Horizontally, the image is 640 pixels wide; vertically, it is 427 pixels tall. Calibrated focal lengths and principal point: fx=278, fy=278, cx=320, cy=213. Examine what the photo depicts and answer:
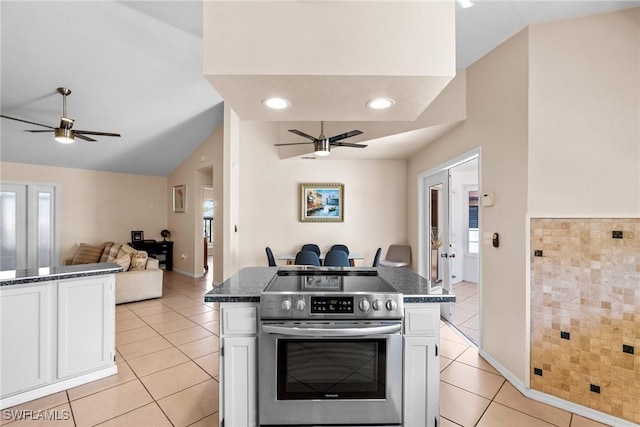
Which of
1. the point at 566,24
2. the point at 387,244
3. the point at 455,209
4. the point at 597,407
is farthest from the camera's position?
the point at 455,209

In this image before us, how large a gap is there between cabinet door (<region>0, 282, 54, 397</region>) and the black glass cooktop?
177cm

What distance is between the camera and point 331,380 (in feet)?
5.30

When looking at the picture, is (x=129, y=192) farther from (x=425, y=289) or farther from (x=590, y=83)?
(x=590, y=83)

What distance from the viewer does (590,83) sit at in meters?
2.03

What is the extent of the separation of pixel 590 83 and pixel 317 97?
206cm

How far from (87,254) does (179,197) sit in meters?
2.12

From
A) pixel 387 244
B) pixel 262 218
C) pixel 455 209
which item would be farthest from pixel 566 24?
pixel 262 218

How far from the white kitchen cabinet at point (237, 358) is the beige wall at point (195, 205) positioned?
426 centimetres

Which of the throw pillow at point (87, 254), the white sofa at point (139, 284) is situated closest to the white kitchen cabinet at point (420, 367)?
the white sofa at point (139, 284)

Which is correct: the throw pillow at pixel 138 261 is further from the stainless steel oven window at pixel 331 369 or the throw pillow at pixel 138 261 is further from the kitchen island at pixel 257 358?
the stainless steel oven window at pixel 331 369

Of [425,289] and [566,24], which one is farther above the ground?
[566,24]

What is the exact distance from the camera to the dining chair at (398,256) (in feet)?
15.9

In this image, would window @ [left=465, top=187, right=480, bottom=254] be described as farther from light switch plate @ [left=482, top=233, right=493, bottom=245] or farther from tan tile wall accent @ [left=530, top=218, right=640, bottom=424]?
tan tile wall accent @ [left=530, top=218, right=640, bottom=424]

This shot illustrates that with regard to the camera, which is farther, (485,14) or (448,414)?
(485,14)
